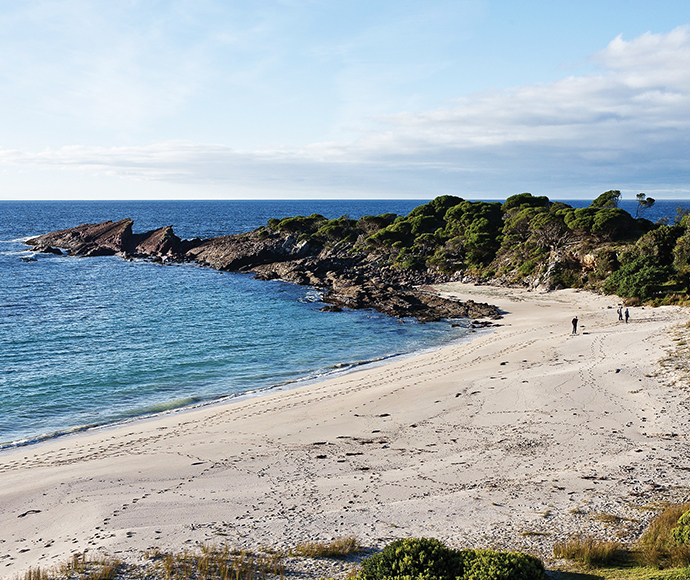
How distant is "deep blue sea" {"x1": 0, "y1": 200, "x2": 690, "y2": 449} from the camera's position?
917 inches

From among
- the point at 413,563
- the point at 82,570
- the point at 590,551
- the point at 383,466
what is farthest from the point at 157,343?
the point at 590,551

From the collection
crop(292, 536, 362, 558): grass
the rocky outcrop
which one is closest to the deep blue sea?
crop(292, 536, 362, 558): grass

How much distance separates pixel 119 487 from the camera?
1414 cm

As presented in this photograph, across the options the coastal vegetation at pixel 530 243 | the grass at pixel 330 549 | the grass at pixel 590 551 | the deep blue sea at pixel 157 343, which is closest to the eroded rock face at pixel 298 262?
the coastal vegetation at pixel 530 243

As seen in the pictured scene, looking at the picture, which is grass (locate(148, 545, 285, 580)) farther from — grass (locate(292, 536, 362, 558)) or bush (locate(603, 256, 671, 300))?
bush (locate(603, 256, 671, 300))

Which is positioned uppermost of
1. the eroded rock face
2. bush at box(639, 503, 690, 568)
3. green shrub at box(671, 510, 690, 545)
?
the eroded rock face

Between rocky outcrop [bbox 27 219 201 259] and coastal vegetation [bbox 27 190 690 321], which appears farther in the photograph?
rocky outcrop [bbox 27 219 201 259]

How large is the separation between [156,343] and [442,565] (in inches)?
1141

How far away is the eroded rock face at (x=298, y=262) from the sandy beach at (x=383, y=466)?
18785mm

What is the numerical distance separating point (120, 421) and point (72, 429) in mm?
1824

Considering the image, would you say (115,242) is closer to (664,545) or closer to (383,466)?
(383,466)

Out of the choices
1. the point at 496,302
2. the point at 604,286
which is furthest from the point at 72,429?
the point at 604,286

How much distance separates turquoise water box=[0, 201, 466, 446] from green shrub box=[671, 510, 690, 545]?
19.6 meters

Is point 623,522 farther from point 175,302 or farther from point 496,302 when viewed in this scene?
point 175,302
